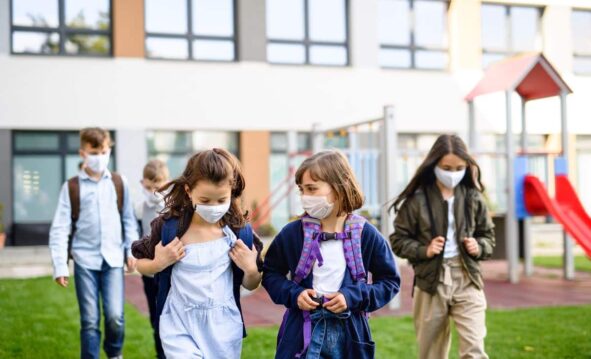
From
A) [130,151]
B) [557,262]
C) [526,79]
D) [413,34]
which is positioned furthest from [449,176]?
[413,34]

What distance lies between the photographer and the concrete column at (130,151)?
60.6ft

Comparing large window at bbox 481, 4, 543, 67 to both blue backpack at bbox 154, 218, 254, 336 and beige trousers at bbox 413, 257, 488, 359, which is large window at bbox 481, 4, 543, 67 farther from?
blue backpack at bbox 154, 218, 254, 336

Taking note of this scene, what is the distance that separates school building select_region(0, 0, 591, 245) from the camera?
18.1 m

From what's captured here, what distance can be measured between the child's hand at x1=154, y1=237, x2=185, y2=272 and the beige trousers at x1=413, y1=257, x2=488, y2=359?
2.07 m

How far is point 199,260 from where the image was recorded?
3650mm

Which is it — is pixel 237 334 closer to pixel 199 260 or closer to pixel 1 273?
pixel 199 260

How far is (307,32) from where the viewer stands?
20.3 meters

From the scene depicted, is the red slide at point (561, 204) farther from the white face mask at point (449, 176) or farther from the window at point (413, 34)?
the window at point (413, 34)

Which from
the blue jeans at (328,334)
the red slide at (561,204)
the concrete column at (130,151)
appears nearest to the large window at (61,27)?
the concrete column at (130,151)

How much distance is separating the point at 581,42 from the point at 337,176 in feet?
70.0

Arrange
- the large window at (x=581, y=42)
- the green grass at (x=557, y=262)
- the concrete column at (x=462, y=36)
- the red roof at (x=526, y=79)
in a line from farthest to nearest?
the large window at (x=581, y=42), the concrete column at (x=462, y=36), the green grass at (x=557, y=262), the red roof at (x=526, y=79)

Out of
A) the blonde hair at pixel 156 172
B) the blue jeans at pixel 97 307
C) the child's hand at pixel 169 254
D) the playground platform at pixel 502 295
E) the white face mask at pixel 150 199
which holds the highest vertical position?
the blonde hair at pixel 156 172

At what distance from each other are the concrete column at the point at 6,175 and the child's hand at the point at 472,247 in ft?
48.2

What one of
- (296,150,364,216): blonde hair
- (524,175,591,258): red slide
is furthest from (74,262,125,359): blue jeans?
(524,175,591,258): red slide
